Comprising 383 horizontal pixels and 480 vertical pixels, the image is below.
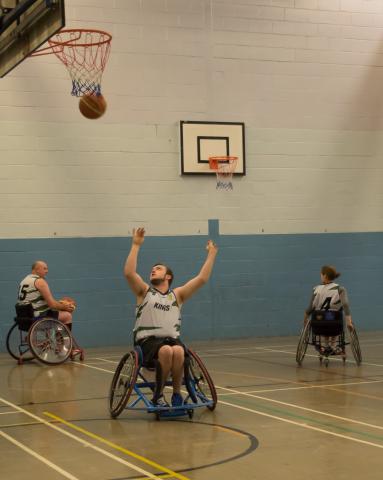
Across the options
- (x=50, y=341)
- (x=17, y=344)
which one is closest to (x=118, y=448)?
(x=50, y=341)

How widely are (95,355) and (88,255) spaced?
173 centimetres

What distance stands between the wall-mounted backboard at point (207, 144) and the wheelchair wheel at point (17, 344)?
11.7 feet

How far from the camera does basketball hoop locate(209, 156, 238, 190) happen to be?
1347cm

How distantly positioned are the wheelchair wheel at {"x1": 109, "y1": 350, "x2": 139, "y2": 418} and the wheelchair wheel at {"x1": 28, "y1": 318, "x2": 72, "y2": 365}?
395 cm

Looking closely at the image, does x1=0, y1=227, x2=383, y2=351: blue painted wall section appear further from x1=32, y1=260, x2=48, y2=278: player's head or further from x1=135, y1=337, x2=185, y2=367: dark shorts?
x1=135, y1=337, x2=185, y2=367: dark shorts

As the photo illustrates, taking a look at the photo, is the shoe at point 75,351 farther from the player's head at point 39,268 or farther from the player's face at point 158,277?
the player's face at point 158,277

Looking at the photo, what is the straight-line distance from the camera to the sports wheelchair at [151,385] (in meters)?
6.54

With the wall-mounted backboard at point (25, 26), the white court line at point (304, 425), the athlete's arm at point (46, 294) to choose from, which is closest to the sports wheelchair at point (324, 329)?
the white court line at point (304, 425)

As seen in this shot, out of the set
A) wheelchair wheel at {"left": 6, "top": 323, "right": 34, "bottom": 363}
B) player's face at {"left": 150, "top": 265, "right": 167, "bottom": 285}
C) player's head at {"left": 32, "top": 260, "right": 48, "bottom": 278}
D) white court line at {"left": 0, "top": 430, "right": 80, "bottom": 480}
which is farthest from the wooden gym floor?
player's head at {"left": 32, "top": 260, "right": 48, "bottom": 278}

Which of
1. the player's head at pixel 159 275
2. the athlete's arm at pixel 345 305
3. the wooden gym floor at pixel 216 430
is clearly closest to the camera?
the wooden gym floor at pixel 216 430

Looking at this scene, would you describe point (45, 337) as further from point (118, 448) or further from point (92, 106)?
point (118, 448)

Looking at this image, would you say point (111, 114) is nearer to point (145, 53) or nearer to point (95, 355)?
point (145, 53)

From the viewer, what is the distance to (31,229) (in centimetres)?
1251

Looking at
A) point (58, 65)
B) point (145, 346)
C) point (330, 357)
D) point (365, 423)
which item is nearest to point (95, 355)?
point (330, 357)
